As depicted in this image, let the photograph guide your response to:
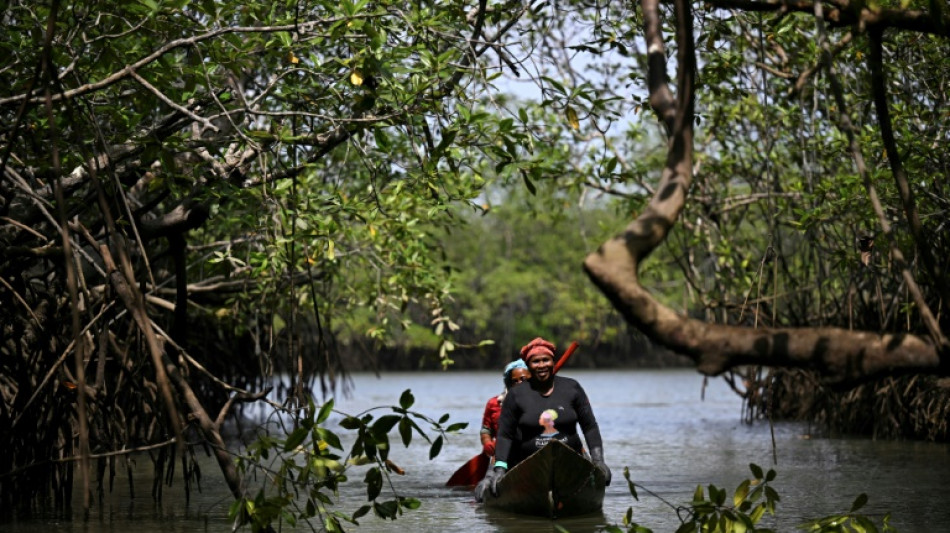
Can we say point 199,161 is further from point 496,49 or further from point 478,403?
point 478,403

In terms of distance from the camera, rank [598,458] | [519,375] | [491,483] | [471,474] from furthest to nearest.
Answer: [471,474], [519,375], [491,483], [598,458]

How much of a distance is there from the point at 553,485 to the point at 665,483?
10.2 feet

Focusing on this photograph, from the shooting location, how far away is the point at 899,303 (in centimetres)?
1302

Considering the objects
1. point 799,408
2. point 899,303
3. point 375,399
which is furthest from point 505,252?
point 899,303

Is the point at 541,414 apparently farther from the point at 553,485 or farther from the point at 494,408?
the point at 494,408

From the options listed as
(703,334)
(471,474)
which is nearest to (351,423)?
(703,334)

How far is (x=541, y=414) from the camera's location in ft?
29.4

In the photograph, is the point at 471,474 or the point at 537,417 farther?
the point at 471,474

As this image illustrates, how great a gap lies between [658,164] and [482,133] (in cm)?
976

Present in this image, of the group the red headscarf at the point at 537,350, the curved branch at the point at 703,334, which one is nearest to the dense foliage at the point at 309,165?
the curved branch at the point at 703,334

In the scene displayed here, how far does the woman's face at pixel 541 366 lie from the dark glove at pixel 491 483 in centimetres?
65

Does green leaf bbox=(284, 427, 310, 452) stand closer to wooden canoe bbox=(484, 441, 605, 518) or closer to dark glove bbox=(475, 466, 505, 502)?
wooden canoe bbox=(484, 441, 605, 518)

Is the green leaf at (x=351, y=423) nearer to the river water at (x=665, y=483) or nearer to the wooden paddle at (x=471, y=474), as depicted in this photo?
the river water at (x=665, y=483)

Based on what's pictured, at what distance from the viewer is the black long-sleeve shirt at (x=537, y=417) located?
8.96 m
